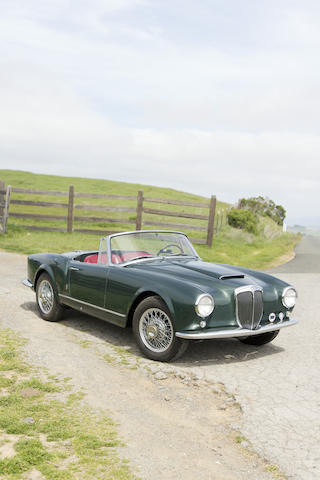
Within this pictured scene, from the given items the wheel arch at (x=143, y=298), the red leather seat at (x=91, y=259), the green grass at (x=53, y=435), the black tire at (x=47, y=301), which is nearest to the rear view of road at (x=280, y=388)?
the wheel arch at (x=143, y=298)

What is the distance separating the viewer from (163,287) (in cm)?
536

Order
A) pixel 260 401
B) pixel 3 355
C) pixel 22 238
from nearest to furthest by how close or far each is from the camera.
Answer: pixel 260 401 < pixel 3 355 < pixel 22 238

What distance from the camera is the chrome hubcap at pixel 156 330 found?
5352 mm

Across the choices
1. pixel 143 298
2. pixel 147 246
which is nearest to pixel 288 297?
pixel 143 298

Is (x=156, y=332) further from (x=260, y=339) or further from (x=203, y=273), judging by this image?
(x=260, y=339)

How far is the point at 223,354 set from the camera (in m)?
5.89

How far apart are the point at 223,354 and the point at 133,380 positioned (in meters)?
1.48

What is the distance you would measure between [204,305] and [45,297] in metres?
3.12

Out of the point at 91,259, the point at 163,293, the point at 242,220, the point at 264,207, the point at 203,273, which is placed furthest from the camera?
the point at 264,207

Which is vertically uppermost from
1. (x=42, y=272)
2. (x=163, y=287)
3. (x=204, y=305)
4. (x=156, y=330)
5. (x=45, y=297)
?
(x=163, y=287)

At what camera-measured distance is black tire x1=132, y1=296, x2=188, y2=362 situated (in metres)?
5.29

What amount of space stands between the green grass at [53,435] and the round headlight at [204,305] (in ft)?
5.15

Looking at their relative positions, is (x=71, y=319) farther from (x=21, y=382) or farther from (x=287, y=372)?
(x=287, y=372)

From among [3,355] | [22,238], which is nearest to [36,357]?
[3,355]
